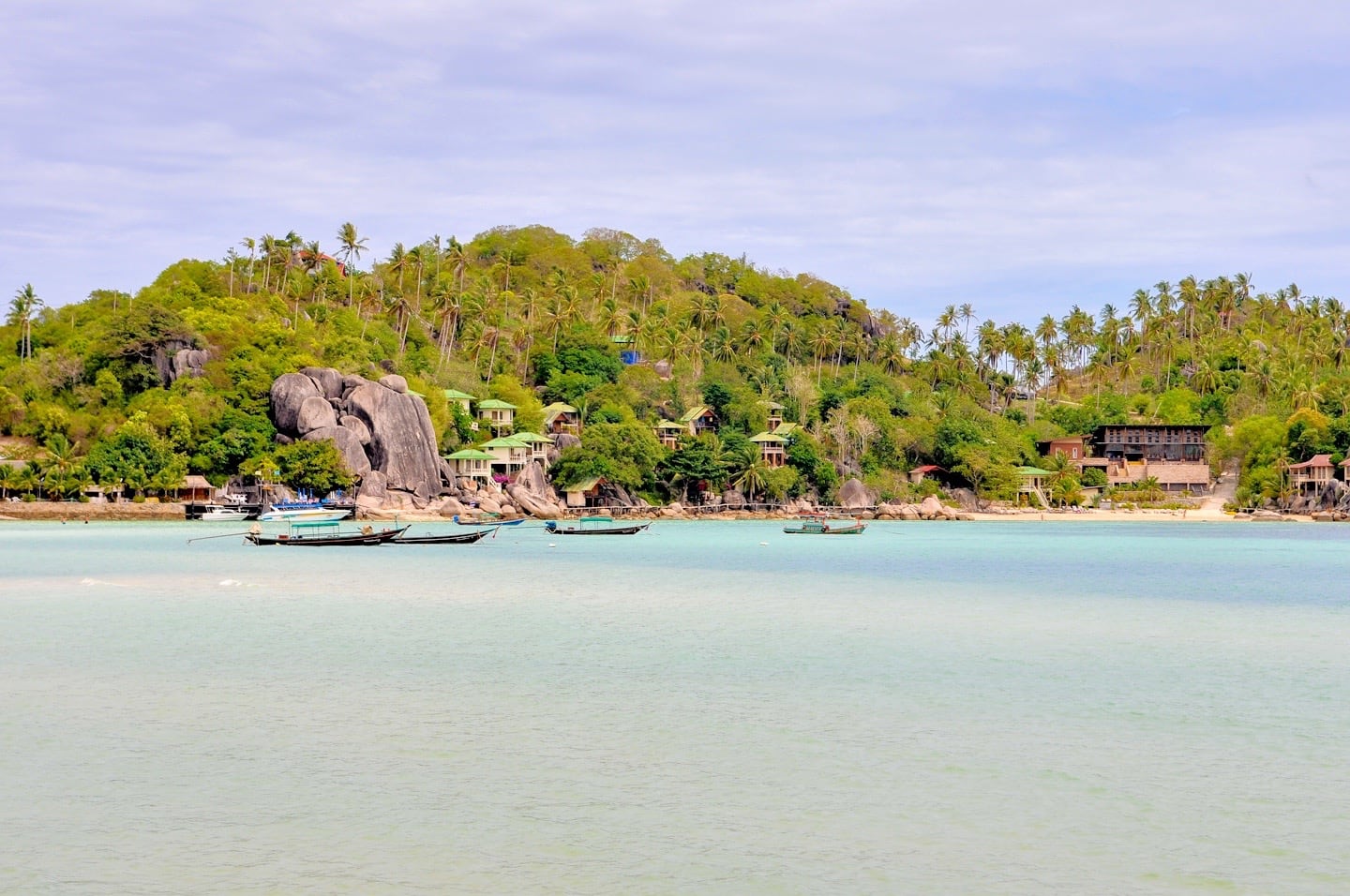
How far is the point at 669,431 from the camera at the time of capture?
92312 mm

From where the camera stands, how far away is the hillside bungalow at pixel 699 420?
9338cm

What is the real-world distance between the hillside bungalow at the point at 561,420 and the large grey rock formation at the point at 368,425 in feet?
43.0

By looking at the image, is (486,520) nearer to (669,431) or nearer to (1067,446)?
(669,431)

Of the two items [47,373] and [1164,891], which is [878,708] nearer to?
[1164,891]

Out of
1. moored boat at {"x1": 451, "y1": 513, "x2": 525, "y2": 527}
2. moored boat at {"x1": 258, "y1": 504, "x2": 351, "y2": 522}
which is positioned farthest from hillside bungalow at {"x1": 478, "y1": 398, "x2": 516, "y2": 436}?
moored boat at {"x1": 258, "y1": 504, "x2": 351, "y2": 522}

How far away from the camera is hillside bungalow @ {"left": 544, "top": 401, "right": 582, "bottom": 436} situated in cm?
9056

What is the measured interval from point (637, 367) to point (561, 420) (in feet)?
32.2

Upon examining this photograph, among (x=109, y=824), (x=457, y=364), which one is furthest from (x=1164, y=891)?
(x=457, y=364)

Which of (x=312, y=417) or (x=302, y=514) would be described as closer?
(x=302, y=514)

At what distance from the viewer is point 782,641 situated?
2281cm

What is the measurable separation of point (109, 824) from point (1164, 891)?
341 inches

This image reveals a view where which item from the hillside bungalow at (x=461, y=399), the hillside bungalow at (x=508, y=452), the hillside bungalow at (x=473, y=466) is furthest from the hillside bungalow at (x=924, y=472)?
the hillside bungalow at (x=461, y=399)

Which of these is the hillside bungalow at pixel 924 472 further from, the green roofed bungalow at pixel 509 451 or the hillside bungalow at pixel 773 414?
the green roofed bungalow at pixel 509 451

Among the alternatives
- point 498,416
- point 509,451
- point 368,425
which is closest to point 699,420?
point 498,416
